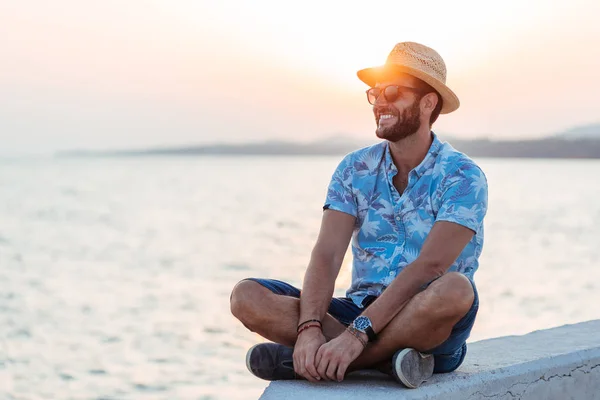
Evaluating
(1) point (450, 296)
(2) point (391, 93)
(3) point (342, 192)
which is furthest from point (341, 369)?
(2) point (391, 93)

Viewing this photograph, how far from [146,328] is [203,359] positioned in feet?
5.32

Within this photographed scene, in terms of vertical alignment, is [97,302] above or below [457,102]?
below

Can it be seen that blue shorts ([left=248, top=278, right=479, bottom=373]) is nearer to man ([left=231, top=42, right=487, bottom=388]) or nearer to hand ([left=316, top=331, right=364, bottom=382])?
man ([left=231, top=42, right=487, bottom=388])

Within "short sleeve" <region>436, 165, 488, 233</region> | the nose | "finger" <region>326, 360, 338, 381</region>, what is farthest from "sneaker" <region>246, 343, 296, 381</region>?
the nose

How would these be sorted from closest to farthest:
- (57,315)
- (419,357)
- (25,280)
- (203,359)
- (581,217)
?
(419,357) → (203,359) → (57,315) → (25,280) → (581,217)

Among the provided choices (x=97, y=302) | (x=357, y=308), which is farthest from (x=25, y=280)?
(x=357, y=308)

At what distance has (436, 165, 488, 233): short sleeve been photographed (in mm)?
3568

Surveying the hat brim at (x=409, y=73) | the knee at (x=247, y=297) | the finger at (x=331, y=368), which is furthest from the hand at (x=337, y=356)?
the hat brim at (x=409, y=73)

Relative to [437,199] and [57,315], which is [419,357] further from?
[57,315]

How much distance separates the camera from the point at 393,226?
3.79 meters

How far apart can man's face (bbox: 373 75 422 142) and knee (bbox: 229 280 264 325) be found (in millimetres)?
800

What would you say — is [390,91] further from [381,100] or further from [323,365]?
[323,365]

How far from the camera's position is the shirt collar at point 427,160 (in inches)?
149

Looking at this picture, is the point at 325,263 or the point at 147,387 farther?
the point at 147,387
